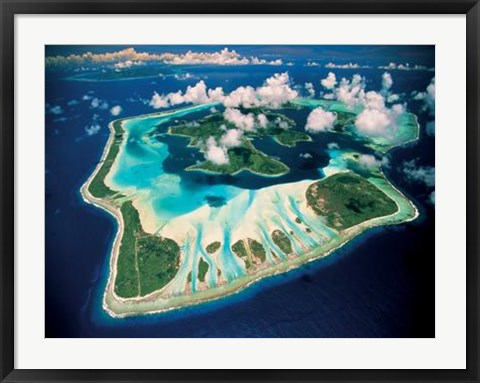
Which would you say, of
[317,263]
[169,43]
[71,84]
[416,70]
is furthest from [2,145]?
[416,70]

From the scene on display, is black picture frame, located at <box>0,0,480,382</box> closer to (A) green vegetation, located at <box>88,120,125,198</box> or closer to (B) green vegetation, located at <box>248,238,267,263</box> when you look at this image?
(B) green vegetation, located at <box>248,238,267,263</box>

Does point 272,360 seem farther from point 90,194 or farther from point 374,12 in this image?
point 374,12

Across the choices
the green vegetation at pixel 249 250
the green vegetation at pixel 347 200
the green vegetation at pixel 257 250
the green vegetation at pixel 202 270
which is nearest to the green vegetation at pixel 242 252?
the green vegetation at pixel 249 250

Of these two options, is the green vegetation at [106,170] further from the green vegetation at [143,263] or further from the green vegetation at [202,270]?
the green vegetation at [202,270]

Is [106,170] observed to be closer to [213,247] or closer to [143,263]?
[143,263]

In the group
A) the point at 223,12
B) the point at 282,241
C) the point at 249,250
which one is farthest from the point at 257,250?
the point at 223,12

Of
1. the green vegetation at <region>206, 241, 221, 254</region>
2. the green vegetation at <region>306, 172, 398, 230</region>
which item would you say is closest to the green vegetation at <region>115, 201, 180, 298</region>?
the green vegetation at <region>206, 241, 221, 254</region>
